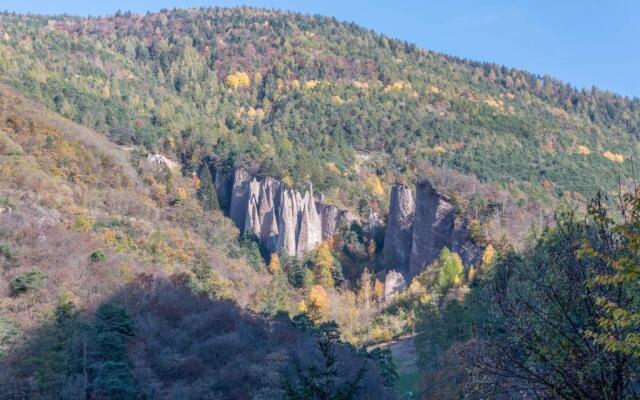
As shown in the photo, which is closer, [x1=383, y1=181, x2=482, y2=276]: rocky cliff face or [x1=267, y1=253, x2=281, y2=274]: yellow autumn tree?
[x1=383, y1=181, x2=482, y2=276]: rocky cliff face

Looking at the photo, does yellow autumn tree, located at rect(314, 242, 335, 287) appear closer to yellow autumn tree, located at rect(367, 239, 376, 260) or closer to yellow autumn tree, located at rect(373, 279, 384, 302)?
yellow autumn tree, located at rect(367, 239, 376, 260)

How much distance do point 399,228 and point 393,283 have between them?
7.84 metres

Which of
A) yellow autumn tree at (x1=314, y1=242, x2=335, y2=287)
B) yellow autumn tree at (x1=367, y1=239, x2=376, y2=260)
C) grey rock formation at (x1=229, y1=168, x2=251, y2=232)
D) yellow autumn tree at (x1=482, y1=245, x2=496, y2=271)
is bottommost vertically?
yellow autumn tree at (x1=482, y1=245, x2=496, y2=271)

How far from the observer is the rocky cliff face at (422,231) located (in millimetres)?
61156

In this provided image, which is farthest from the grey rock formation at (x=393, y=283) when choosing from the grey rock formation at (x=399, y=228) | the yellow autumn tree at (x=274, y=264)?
the yellow autumn tree at (x=274, y=264)

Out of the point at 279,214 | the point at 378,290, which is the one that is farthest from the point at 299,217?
the point at 378,290

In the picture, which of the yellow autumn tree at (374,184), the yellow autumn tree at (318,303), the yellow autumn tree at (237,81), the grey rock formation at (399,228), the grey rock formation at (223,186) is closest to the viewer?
the yellow autumn tree at (318,303)

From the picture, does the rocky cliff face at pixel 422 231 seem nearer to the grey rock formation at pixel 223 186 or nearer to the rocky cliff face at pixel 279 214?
the rocky cliff face at pixel 279 214

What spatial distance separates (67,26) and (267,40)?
43697mm

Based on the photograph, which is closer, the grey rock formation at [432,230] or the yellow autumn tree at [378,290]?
the grey rock formation at [432,230]

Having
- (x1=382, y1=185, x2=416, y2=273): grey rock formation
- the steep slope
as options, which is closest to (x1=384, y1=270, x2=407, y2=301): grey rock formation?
(x1=382, y1=185, x2=416, y2=273): grey rock formation

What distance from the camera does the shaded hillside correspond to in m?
81.7

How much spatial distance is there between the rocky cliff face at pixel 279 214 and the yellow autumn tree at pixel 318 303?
10.4 meters

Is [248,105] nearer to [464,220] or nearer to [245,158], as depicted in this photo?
[245,158]
